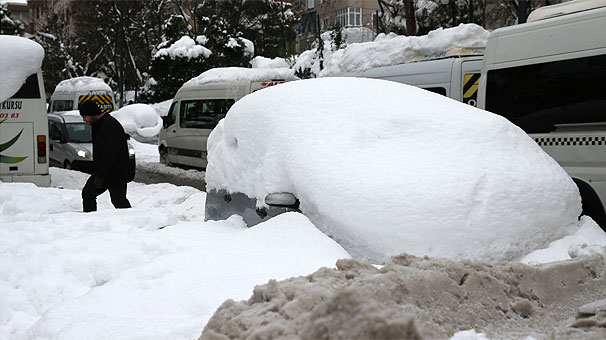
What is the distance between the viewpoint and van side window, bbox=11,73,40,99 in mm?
11414

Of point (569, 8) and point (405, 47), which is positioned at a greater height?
point (405, 47)

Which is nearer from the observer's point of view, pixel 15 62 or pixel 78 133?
pixel 15 62

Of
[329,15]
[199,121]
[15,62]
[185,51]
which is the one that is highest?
[329,15]

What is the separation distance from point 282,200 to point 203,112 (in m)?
11.8

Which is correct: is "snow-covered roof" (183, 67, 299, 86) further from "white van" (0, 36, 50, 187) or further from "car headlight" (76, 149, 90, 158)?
"white van" (0, 36, 50, 187)

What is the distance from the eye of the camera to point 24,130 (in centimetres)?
1133

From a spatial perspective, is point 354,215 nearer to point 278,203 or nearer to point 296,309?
point 278,203

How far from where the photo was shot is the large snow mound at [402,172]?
3.97 meters

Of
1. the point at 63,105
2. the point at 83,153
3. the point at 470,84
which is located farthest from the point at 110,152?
the point at 63,105

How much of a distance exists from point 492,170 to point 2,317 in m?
3.26

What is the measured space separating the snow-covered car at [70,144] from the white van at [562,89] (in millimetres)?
9770

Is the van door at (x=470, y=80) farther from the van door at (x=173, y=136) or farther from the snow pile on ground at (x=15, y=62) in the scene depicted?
the van door at (x=173, y=136)

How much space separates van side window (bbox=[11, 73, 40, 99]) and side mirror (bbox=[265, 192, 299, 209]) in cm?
846

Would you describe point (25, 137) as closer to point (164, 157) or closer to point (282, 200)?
point (164, 157)
